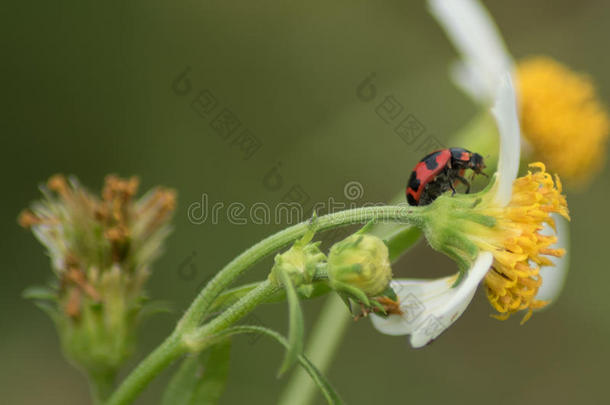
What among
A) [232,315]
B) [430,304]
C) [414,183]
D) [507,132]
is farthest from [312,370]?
[507,132]

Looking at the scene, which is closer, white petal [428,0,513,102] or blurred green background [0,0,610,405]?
white petal [428,0,513,102]

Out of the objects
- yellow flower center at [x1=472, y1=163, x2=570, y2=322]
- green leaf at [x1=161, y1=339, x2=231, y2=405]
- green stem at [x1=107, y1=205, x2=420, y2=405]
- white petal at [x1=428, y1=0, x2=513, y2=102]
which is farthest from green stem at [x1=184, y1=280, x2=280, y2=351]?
white petal at [x1=428, y1=0, x2=513, y2=102]

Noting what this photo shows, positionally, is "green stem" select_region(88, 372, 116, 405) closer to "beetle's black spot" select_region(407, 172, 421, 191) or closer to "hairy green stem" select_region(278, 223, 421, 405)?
"hairy green stem" select_region(278, 223, 421, 405)

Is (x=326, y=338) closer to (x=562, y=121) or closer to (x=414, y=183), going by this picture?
(x=414, y=183)

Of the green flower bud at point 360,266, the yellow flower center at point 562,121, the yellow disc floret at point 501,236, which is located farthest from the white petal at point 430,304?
the yellow flower center at point 562,121

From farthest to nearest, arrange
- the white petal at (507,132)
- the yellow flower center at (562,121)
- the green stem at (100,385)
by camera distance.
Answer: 1. the yellow flower center at (562,121)
2. the green stem at (100,385)
3. the white petal at (507,132)

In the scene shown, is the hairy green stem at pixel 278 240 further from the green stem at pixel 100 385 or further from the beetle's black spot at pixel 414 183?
the green stem at pixel 100 385
